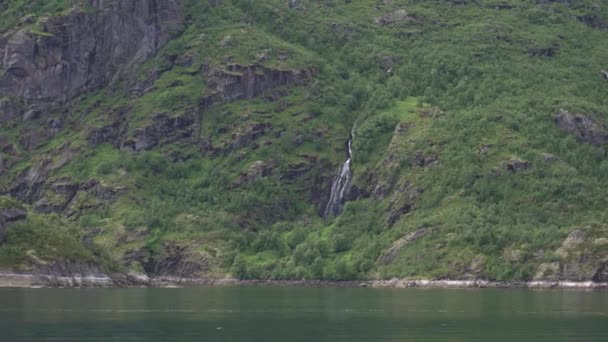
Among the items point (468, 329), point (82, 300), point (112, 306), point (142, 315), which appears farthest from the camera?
point (82, 300)

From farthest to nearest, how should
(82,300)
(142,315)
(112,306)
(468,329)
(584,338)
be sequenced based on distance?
1. (82,300)
2. (112,306)
3. (142,315)
4. (468,329)
5. (584,338)

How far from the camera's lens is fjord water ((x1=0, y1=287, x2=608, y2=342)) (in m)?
122

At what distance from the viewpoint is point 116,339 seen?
11938 cm

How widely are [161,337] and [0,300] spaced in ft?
236

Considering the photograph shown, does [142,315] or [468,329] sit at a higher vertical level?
[468,329]

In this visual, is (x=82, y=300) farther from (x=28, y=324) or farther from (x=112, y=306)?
(x=28, y=324)

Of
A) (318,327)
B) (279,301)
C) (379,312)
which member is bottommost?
(279,301)

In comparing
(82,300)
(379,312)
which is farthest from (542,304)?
(82,300)

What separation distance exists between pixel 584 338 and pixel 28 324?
59484mm

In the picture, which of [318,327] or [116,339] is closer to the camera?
[116,339]

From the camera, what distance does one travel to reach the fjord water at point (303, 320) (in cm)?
12225

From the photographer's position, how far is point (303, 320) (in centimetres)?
14650

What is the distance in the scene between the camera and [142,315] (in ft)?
512

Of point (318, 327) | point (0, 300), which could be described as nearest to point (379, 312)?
point (318, 327)
